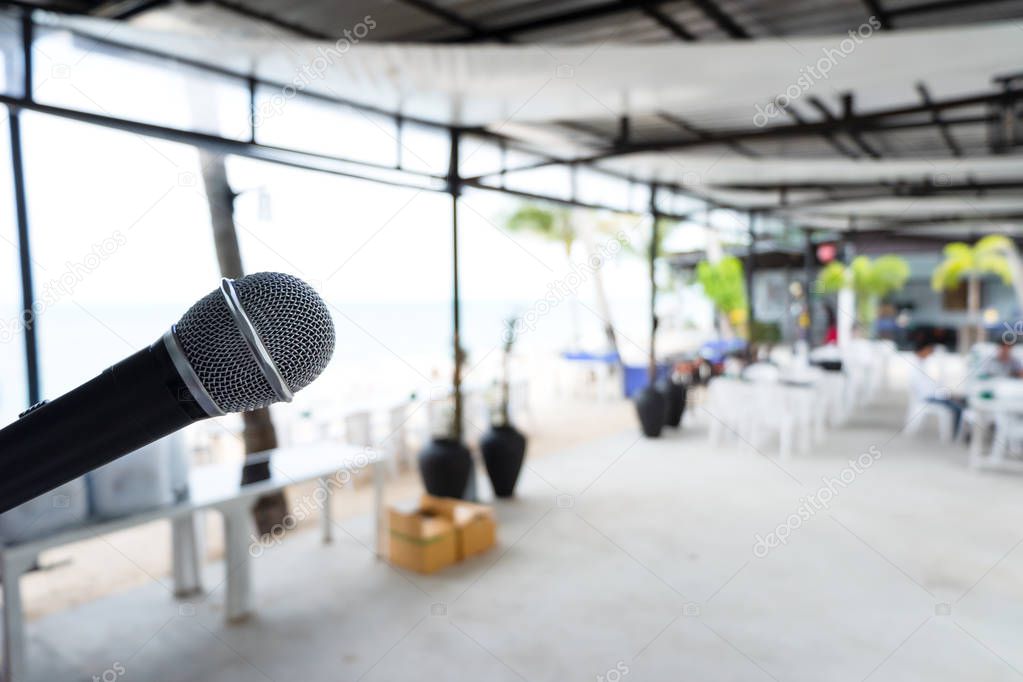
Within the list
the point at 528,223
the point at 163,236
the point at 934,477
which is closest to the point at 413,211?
the point at 163,236

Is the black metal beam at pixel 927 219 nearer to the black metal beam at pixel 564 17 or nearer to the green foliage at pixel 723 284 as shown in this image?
the green foliage at pixel 723 284

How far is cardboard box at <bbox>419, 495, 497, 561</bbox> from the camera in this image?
395 cm

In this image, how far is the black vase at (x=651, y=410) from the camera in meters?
6.98

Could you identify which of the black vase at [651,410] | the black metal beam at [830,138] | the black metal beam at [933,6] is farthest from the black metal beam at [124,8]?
the black vase at [651,410]

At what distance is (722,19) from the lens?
13.0 feet

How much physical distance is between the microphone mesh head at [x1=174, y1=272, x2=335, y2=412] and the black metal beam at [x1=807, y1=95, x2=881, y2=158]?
3748 mm

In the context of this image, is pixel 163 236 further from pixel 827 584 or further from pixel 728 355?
pixel 728 355

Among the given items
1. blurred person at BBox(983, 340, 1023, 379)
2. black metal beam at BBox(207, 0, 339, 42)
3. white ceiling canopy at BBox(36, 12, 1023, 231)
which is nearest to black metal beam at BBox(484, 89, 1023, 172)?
white ceiling canopy at BBox(36, 12, 1023, 231)

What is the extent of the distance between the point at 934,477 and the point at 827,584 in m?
2.77

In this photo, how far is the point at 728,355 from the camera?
1152 centimetres

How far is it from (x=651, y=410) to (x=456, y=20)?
4.50 m

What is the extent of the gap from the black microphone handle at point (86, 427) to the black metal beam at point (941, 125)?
5.80 metres

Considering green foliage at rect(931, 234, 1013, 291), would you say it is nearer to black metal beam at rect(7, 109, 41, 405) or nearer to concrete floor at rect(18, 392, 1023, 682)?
concrete floor at rect(18, 392, 1023, 682)

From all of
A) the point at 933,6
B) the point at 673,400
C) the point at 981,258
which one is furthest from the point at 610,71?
the point at 981,258
